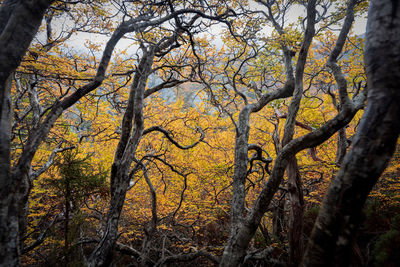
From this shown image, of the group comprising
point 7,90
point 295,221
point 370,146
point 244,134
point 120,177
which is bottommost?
point 295,221

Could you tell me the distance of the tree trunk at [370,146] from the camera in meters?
1.44

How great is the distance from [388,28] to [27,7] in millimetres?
3463

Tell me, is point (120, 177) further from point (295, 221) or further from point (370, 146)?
point (295, 221)

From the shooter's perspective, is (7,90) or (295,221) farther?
(295,221)

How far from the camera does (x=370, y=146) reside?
146 centimetres

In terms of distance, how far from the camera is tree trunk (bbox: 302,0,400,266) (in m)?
1.44

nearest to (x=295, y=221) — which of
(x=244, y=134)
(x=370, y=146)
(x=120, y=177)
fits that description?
(x=244, y=134)

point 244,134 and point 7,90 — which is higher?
point 244,134

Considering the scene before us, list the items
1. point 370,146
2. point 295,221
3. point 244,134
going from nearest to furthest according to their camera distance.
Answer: point 370,146, point 295,221, point 244,134

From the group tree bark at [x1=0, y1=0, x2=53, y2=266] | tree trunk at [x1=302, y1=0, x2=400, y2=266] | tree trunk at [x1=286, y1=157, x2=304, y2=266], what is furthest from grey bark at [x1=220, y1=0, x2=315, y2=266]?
tree bark at [x1=0, y1=0, x2=53, y2=266]

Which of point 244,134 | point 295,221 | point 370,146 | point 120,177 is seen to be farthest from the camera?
point 244,134

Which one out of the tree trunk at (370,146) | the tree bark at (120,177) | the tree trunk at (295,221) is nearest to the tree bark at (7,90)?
the tree bark at (120,177)

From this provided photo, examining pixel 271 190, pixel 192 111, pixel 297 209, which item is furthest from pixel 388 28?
pixel 192 111

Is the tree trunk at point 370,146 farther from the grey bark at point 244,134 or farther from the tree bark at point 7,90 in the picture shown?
the tree bark at point 7,90
